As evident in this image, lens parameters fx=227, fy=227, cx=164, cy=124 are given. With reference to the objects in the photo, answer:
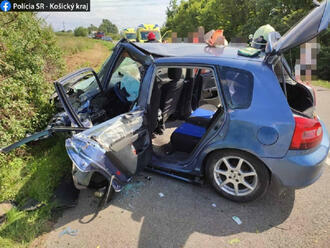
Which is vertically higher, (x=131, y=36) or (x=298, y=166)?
(x=131, y=36)

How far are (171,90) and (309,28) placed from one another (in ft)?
6.78

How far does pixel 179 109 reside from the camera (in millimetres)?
4391

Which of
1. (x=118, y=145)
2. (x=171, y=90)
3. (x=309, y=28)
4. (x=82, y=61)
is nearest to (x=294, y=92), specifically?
(x=309, y=28)

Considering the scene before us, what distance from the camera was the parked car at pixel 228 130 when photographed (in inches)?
86.5

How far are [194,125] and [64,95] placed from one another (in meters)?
1.92

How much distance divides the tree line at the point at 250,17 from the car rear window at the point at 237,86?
4.14 feet

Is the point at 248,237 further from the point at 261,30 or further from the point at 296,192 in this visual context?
the point at 261,30

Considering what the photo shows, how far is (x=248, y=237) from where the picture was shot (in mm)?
2273

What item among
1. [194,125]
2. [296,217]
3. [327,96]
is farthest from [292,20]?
[296,217]

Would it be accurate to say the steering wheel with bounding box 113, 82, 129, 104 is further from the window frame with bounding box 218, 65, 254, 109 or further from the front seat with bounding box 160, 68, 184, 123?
the window frame with bounding box 218, 65, 254, 109

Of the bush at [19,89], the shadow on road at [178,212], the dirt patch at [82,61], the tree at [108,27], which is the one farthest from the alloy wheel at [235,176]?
the tree at [108,27]

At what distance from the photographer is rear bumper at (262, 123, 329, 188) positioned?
2.20 metres

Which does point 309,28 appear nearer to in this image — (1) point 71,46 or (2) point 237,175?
(2) point 237,175

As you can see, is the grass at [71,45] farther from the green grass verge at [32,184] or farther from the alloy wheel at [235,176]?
the alloy wheel at [235,176]
